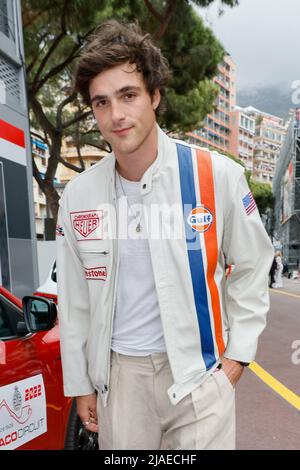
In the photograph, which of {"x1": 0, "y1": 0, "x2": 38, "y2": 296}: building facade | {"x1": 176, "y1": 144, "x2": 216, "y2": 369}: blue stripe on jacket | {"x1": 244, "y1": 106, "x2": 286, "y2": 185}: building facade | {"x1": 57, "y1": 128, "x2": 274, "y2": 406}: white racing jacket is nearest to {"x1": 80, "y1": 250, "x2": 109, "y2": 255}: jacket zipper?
{"x1": 57, "y1": 128, "x2": 274, "y2": 406}: white racing jacket

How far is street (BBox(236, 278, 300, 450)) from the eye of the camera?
12.0 feet

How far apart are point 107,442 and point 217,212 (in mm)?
957

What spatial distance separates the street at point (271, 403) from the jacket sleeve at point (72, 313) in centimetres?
221

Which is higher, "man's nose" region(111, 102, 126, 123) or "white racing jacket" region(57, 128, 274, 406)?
"man's nose" region(111, 102, 126, 123)

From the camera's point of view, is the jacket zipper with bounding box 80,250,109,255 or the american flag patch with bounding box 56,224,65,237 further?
the american flag patch with bounding box 56,224,65,237

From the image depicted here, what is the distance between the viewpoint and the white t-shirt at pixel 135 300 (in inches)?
65.6

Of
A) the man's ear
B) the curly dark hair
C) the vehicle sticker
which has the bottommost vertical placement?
the vehicle sticker

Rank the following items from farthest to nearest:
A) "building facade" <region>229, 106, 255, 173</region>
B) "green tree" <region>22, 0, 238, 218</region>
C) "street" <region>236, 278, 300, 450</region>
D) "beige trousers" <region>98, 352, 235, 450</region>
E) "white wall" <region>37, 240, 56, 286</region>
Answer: "building facade" <region>229, 106, 255, 173</region>
"white wall" <region>37, 240, 56, 286</region>
"green tree" <region>22, 0, 238, 218</region>
"street" <region>236, 278, 300, 450</region>
"beige trousers" <region>98, 352, 235, 450</region>

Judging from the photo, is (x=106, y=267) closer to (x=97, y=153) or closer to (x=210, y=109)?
(x=210, y=109)

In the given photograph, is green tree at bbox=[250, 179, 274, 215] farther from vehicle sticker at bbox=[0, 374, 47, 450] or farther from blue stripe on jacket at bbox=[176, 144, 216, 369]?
blue stripe on jacket at bbox=[176, 144, 216, 369]

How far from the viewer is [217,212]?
1.65 metres

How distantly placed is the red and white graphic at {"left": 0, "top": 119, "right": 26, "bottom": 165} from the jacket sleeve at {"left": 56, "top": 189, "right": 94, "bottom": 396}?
4941 mm

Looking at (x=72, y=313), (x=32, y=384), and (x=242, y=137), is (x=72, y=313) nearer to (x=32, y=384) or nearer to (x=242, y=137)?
(x=32, y=384)

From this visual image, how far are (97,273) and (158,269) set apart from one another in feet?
0.81
